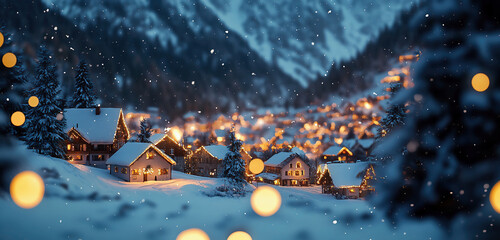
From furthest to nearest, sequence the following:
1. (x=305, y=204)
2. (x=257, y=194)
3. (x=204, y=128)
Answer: (x=204, y=128)
(x=257, y=194)
(x=305, y=204)

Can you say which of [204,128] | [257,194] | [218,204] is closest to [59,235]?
[218,204]

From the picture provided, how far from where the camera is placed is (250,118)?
194250mm

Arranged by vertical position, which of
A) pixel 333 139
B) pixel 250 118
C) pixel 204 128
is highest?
pixel 250 118

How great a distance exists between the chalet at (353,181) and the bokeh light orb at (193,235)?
27477 millimetres

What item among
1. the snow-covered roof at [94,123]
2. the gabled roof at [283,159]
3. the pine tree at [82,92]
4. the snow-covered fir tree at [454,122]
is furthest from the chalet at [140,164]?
the snow-covered fir tree at [454,122]

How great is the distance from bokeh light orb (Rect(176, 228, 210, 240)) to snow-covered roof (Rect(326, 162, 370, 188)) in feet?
93.8

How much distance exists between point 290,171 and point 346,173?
1625cm

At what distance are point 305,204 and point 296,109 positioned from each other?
164465mm

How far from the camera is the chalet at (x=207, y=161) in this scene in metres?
63.5

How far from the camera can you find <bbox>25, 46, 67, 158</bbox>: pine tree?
35.8 meters

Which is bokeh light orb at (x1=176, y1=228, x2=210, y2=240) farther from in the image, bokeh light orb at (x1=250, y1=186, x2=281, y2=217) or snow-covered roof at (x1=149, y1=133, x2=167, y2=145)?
snow-covered roof at (x1=149, y1=133, x2=167, y2=145)

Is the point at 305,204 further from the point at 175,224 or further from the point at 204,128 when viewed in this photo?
the point at 204,128

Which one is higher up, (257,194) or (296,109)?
(296,109)

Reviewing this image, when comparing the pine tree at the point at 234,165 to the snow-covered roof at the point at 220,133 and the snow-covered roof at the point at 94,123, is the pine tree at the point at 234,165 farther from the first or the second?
the snow-covered roof at the point at 220,133
